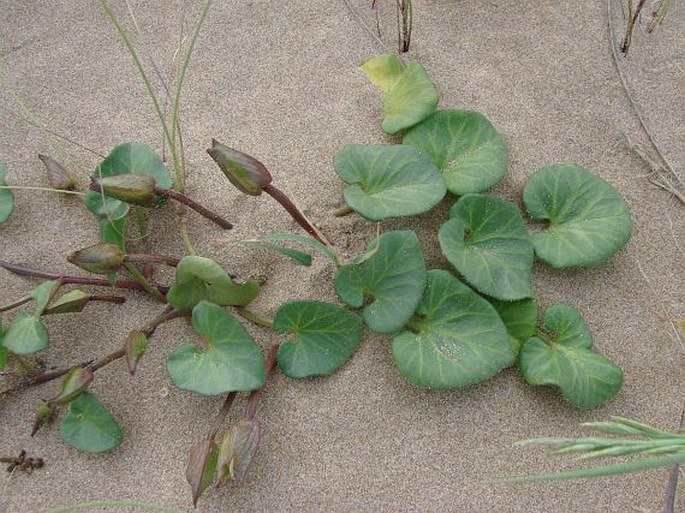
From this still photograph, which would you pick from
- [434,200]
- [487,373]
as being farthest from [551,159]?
[487,373]

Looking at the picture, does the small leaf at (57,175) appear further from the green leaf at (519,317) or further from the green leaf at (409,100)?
the green leaf at (519,317)

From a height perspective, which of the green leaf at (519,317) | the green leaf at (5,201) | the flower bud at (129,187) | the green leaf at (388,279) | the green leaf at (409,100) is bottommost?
the green leaf at (519,317)

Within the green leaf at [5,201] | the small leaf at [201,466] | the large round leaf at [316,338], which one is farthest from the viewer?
the green leaf at [5,201]

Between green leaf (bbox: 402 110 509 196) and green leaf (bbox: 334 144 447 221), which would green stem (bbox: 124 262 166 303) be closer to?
green leaf (bbox: 334 144 447 221)

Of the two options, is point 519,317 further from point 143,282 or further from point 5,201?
point 5,201

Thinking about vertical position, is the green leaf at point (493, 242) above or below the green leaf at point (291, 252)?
below

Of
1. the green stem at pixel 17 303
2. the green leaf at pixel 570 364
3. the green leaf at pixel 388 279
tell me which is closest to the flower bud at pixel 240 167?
the green leaf at pixel 388 279
